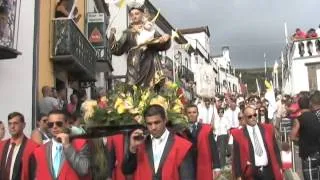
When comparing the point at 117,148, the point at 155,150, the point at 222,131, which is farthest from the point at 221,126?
the point at 155,150

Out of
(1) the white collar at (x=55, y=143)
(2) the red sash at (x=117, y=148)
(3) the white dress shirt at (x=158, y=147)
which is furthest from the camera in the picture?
(2) the red sash at (x=117, y=148)

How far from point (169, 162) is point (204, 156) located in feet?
8.47

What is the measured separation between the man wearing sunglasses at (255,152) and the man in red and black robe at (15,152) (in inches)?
111

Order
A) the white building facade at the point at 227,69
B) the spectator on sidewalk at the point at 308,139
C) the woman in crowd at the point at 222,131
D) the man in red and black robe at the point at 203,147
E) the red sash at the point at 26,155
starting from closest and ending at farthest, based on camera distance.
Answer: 1. the red sash at the point at 26,155
2. the man in red and black robe at the point at 203,147
3. the spectator on sidewalk at the point at 308,139
4. the woman in crowd at the point at 222,131
5. the white building facade at the point at 227,69

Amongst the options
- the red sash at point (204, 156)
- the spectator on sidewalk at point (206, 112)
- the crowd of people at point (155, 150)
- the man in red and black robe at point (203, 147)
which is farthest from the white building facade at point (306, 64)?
the red sash at point (204, 156)

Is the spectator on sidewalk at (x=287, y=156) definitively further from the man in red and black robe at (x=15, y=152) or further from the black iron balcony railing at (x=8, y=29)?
the man in red and black robe at (x=15, y=152)

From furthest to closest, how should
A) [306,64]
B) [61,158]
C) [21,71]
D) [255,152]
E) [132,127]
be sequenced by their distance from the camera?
[306,64], [21,71], [255,152], [132,127], [61,158]

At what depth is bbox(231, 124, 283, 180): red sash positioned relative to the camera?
24.9 ft

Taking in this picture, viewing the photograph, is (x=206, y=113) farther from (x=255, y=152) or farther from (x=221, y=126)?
(x=255, y=152)

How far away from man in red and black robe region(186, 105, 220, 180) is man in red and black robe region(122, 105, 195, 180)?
207 cm

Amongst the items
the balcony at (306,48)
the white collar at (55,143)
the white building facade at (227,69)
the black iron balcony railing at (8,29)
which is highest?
the white building facade at (227,69)

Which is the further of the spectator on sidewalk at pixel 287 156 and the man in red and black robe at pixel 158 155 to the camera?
the spectator on sidewalk at pixel 287 156

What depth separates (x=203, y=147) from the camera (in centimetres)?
761

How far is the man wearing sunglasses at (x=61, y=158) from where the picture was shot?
512 cm
